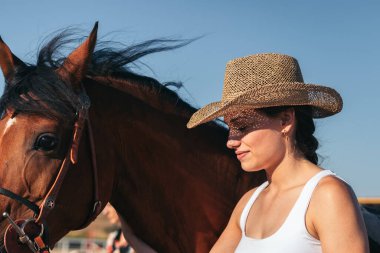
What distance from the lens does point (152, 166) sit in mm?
3482

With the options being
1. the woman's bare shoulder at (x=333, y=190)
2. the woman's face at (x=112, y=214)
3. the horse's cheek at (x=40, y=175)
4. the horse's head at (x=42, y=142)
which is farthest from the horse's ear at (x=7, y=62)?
the woman's face at (x=112, y=214)

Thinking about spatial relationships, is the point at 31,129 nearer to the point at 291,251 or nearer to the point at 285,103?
the point at 285,103

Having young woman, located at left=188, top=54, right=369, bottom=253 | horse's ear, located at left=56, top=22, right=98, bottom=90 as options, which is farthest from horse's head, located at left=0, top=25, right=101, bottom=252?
young woman, located at left=188, top=54, right=369, bottom=253

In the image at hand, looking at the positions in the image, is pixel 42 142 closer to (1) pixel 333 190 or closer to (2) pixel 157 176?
(2) pixel 157 176

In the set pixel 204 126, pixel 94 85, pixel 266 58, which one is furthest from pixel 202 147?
pixel 266 58

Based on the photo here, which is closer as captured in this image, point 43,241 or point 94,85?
point 43,241

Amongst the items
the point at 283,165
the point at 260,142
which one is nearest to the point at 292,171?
the point at 283,165

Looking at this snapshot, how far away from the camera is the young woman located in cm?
205

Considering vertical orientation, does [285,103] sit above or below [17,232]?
above

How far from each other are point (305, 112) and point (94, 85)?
1.48m

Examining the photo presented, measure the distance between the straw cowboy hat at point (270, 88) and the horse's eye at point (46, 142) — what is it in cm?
84

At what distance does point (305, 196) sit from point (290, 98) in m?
0.45

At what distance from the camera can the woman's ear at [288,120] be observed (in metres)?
2.43

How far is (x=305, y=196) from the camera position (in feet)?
7.18
